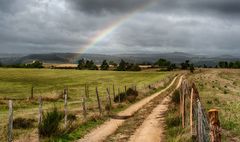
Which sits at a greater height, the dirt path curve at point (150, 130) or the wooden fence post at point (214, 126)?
the wooden fence post at point (214, 126)

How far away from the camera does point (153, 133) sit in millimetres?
21781

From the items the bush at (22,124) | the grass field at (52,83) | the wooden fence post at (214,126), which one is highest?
the wooden fence post at (214,126)

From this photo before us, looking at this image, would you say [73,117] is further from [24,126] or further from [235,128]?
[235,128]

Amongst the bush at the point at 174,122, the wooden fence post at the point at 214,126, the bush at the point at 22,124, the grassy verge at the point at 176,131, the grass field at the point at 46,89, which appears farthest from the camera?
the grass field at the point at 46,89

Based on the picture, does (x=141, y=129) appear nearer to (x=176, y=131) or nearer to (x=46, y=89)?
(x=176, y=131)

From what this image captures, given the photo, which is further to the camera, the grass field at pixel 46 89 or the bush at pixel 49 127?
the grass field at pixel 46 89

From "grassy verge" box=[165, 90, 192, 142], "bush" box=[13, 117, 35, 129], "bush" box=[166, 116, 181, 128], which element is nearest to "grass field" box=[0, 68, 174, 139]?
"bush" box=[13, 117, 35, 129]

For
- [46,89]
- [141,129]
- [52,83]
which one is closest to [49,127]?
[141,129]

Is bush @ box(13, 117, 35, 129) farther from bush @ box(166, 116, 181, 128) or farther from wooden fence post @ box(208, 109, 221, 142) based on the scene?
wooden fence post @ box(208, 109, 221, 142)

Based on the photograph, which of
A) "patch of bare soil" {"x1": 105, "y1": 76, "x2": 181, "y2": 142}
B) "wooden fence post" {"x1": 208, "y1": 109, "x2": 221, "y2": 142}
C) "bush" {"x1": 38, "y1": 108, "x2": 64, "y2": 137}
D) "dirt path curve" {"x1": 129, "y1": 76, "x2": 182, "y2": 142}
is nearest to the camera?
"wooden fence post" {"x1": 208, "y1": 109, "x2": 221, "y2": 142}

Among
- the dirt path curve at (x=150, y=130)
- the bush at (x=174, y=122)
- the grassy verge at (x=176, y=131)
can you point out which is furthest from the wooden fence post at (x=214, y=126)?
the bush at (x=174, y=122)

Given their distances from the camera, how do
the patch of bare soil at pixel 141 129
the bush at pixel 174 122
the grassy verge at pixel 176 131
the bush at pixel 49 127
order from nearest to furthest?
the grassy verge at pixel 176 131, the patch of bare soil at pixel 141 129, the bush at pixel 49 127, the bush at pixel 174 122

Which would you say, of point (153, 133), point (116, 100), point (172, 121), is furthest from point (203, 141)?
point (116, 100)

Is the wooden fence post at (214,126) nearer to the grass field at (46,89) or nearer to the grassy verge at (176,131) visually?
the grassy verge at (176,131)
